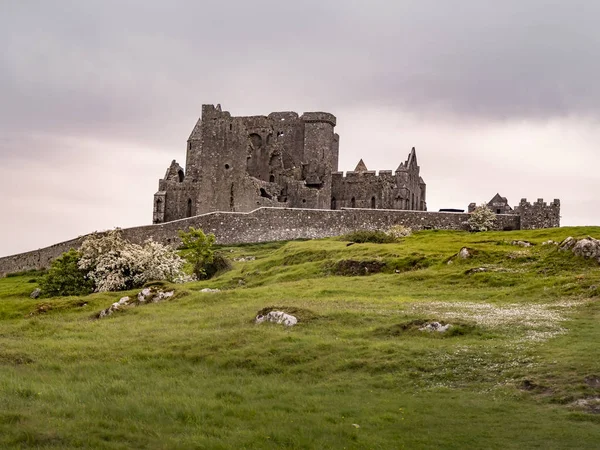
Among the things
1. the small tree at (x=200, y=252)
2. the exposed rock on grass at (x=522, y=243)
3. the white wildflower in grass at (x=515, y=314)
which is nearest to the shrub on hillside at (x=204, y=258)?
the small tree at (x=200, y=252)

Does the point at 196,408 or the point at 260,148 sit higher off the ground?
the point at 260,148

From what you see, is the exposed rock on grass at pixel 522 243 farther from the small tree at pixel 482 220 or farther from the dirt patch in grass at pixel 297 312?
the dirt patch in grass at pixel 297 312

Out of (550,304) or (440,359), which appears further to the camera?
(550,304)

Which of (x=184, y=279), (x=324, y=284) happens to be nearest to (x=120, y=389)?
(x=324, y=284)

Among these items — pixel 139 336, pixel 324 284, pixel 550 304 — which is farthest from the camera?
pixel 324 284

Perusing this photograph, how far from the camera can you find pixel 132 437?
62.2 feet

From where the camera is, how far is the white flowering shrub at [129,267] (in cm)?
5745

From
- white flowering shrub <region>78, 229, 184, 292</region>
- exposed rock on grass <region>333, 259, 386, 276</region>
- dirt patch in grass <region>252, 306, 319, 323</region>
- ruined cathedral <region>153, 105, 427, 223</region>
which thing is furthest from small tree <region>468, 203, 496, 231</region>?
dirt patch in grass <region>252, 306, 319, 323</region>

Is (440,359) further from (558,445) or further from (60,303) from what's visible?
(60,303)

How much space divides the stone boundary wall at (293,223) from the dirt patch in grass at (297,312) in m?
42.4

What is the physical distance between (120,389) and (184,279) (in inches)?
1351

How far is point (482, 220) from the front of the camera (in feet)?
254

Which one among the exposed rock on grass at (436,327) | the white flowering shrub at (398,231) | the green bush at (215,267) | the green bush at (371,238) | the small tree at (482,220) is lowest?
the exposed rock on grass at (436,327)

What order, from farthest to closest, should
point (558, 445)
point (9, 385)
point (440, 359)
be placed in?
point (440, 359)
point (9, 385)
point (558, 445)
